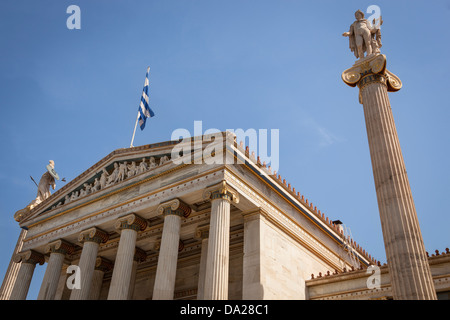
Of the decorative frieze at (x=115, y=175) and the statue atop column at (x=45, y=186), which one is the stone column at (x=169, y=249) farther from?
the statue atop column at (x=45, y=186)

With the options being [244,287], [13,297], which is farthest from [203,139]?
[13,297]

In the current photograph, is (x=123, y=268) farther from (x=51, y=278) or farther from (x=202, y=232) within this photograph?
(x=51, y=278)

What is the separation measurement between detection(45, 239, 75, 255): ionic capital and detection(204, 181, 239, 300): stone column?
1266 cm

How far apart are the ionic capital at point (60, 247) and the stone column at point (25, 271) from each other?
2.12 metres

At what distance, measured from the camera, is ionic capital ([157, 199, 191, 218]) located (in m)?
23.3

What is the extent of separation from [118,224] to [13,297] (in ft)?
33.9

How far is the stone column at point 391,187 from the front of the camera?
14.7 m

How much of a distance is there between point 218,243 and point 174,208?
4126 millimetres

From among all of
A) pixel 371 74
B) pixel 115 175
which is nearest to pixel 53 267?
pixel 115 175

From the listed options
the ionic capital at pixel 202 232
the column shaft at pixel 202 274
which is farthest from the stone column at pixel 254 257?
the ionic capital at pixel 202 232

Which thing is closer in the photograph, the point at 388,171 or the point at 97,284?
the point at 388,171

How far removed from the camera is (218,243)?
795 inches
